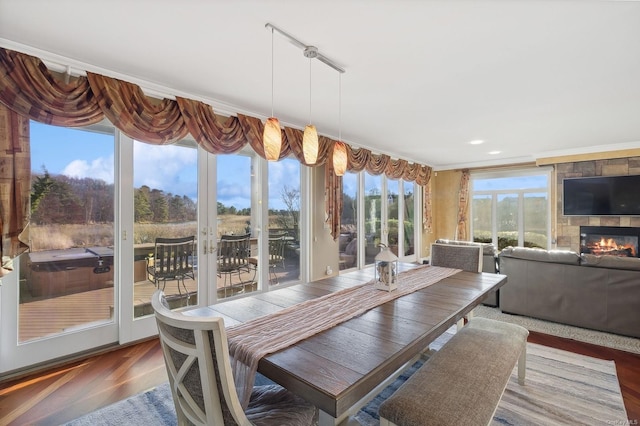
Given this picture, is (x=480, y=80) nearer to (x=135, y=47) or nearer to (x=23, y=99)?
(x=135, y=47)

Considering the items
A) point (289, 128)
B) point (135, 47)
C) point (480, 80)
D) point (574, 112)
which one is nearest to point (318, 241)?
point (289, 128)

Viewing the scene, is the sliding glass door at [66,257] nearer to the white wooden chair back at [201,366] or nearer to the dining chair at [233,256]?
the dining chair at [233,256]

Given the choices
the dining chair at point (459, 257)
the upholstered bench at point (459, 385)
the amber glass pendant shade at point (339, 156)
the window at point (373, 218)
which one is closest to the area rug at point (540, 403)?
the upholstered bench at point (459, 385)

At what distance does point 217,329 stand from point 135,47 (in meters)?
2.17

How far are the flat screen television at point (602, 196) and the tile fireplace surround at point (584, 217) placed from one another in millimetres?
99

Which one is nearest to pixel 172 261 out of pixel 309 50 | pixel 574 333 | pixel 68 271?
pixel 68 271

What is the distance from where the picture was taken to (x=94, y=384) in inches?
85.5

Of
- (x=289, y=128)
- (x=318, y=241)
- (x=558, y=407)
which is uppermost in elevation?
(x=289, y=128)

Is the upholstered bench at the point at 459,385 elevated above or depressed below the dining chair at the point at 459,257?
below

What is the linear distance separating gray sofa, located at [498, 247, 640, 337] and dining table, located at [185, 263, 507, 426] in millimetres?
1700

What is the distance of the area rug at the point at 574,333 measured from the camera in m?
2.77

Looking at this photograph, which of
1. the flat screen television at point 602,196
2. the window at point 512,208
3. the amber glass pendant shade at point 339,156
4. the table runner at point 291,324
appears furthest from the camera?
the window at point 512,208

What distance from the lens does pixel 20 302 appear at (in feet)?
7.41

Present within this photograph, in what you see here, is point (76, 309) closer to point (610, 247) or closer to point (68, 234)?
point (68, 234)
